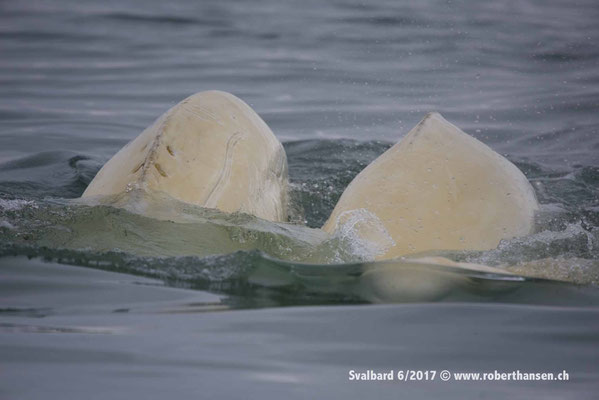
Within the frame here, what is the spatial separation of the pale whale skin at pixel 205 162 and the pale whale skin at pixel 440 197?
19.0 inches

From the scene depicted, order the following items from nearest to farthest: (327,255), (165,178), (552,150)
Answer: (327,255), (165,178), (552,150)

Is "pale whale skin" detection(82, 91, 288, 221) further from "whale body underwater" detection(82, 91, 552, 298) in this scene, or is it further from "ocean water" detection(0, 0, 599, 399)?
"ocean water" detection(0, 0, 599, 399)

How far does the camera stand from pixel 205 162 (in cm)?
448

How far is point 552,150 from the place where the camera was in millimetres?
7707

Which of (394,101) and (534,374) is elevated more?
(394,101)

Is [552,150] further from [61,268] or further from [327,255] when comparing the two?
[61,268]

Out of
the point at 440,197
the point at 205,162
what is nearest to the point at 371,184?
the point at 440,197

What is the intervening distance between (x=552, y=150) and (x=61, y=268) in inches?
205

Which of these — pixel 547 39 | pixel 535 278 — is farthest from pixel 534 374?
pixel 547 39

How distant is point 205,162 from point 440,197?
1.16 m

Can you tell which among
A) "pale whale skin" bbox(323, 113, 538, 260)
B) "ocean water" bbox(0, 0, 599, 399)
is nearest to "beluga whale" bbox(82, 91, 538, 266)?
"pale whale skin" bbox(323, 113, 538, 260)

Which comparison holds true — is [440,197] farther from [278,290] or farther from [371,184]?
[278,290]

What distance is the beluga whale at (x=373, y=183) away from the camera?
13.7ft

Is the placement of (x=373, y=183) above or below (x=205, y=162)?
below
